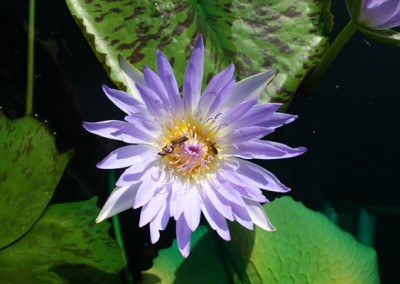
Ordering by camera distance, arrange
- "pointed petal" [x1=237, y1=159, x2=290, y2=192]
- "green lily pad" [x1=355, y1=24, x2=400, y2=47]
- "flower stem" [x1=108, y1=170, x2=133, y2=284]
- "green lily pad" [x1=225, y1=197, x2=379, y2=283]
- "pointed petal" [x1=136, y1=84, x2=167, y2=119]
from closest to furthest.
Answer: "pointed petal" [x1=136, y1=84, x2=167, y2=119] < "pointed petal" [x1=237, y1=159, x2=290, y2=192] < "green lily pad" [x1=355, y1=24, x2=400, y2=47] < "green lily pad" [x1=225, y1=197, x2=379, y2=283] < "flower stem" [x1=108, y1=170, x2=133, y2=284]

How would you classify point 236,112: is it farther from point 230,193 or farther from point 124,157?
point 124,157

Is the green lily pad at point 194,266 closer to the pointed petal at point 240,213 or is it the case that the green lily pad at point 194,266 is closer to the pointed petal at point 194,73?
the pointed petal at point 240,213

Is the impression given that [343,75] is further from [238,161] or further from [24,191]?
[24,191]

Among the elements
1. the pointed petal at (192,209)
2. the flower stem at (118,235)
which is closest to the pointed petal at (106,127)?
the pointed petal at (192,209)

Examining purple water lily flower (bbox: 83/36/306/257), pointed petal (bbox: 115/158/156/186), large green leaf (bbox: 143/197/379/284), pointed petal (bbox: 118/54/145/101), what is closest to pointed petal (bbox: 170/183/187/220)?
purple water lily flower (bbox: 83/36/306/257)

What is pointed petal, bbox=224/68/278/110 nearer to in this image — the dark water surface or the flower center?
the flower center

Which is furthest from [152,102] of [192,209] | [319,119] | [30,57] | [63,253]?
[319,119]
